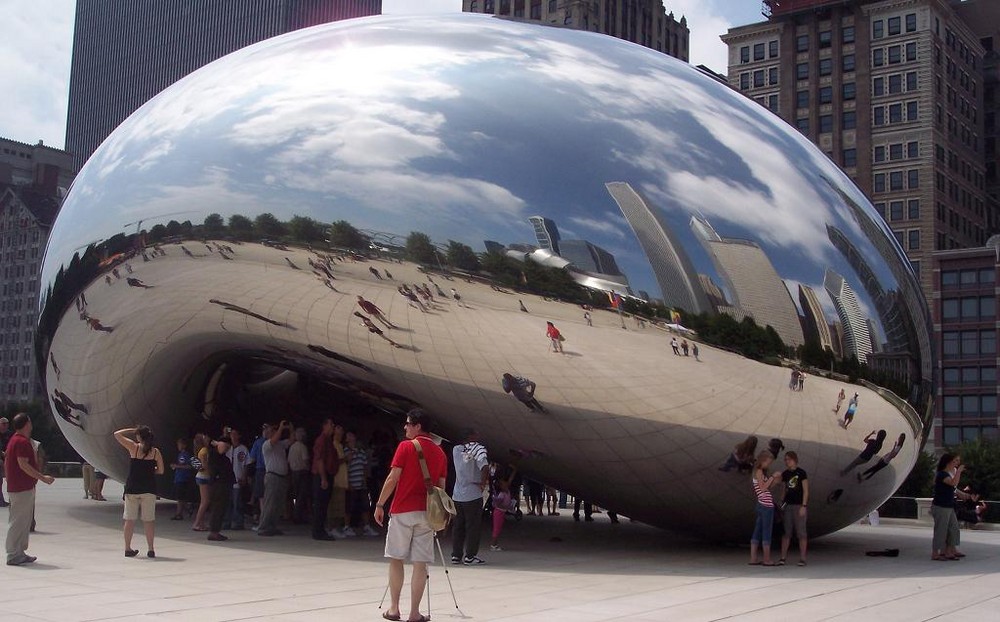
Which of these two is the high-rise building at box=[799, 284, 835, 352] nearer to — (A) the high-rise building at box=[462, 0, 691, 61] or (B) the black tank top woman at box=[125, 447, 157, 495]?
(B) the black tank top woman at box=[125, 447, 157, 495]

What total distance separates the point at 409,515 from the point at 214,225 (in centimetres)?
540

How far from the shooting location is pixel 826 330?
11172 millimetres

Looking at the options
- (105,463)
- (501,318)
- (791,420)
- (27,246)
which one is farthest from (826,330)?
(27,246)

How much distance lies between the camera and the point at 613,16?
389 ft

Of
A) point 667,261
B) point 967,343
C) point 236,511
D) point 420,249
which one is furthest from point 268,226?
point 967,343

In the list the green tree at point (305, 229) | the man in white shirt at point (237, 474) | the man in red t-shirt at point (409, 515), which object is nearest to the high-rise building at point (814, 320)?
the man in red t-shirt at point (409, 515)

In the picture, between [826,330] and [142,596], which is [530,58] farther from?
[142,596]

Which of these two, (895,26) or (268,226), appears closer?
(268,226)

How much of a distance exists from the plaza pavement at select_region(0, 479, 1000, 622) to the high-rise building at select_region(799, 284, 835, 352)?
2409 millimetres

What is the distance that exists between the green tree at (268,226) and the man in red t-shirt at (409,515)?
4.21 meters

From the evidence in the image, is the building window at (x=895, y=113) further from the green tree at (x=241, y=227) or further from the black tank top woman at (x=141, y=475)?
the black tank top woman at (x=141, y=475)

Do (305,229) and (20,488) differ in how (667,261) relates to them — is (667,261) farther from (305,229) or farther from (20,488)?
(20,488)

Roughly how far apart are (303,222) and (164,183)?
2217 mm

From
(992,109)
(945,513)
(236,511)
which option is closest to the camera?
(945,513)
